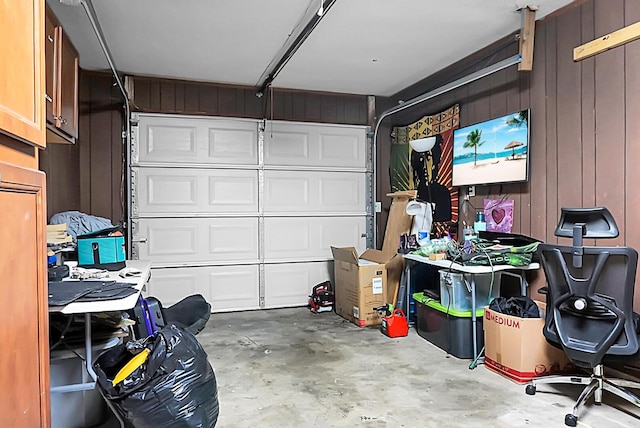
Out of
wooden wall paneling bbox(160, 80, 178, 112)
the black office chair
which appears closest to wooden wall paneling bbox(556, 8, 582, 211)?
the black office chair

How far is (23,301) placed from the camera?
102 centimetres

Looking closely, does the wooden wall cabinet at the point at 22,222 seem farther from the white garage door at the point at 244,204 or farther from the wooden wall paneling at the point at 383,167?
the wooden wall paneling at the point at 383,167

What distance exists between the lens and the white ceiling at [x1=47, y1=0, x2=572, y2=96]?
3.22 meters

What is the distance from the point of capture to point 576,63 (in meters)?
3.20

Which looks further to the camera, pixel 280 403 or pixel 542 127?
pixel 542 127

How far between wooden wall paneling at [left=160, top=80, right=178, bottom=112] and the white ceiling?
0.46 feet

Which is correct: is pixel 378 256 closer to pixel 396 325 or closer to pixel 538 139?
pixel 396 325

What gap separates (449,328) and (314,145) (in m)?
2.86

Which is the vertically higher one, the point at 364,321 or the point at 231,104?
the point at 231,104

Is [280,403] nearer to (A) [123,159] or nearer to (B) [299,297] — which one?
(B) [299,297]

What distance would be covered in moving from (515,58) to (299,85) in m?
2.55

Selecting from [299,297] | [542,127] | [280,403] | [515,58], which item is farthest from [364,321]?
[515,58]

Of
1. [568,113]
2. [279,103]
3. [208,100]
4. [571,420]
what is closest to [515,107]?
[568,113]

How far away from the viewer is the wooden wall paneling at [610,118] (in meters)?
2.89
